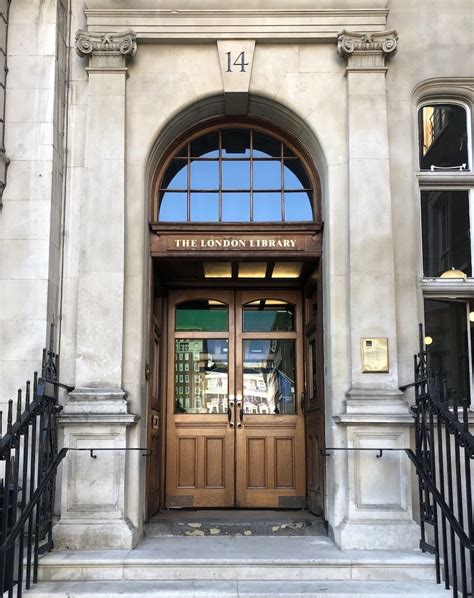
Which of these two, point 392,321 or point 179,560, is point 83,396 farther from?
point 392,321

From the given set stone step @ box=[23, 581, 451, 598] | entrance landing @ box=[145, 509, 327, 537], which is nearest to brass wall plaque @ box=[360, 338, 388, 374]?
entrance landing @ box=[145, 509, 327, 537]

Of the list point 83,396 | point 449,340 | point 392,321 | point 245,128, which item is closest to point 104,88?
point 245,128

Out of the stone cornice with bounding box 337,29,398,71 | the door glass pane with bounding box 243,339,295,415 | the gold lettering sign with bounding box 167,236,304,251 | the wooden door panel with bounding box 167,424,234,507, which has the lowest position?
the wooden door panel with bounding box 167,424,234,507

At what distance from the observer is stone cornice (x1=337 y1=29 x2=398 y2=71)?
7797mm

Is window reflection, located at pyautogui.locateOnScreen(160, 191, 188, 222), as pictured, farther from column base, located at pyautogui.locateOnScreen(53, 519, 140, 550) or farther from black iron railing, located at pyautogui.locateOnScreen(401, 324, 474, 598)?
column base, located at pyautogui.locateOnScreen(53, 519, 140, 550)

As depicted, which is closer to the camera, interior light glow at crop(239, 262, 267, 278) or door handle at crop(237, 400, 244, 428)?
interior light glow at crop(239, 262, 267, 278)

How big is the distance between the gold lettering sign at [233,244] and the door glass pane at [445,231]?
1.45 meters

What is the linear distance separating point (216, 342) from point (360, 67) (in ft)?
12.7

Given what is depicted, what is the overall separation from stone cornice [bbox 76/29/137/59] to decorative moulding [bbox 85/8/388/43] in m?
0.13

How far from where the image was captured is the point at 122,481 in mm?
6953

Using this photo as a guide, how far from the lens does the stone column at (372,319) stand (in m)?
6.87

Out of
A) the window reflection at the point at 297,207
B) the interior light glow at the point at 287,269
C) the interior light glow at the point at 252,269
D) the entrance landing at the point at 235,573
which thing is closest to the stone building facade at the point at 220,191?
the window reflection at the point at 297,207

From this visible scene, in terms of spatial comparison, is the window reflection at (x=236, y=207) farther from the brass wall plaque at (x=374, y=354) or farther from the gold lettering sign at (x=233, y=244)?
the brass wall plaque at (x=374, y=354)

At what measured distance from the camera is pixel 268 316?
9.48 metres
